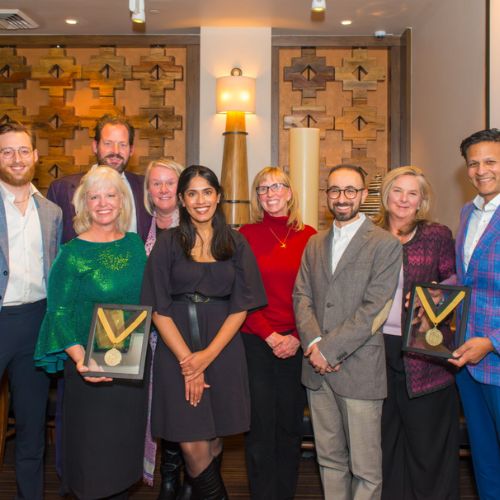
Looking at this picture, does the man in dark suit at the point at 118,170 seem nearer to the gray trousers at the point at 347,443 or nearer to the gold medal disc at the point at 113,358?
the gold medal disc at the point at 113,358

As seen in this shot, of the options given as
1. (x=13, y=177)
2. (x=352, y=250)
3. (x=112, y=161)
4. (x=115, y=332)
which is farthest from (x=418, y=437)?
(x=13, y=177)

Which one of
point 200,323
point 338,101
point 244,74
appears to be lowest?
point 200,323

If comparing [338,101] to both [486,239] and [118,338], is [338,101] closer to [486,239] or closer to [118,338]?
[486,239]

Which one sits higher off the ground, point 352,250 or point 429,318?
point 352,250

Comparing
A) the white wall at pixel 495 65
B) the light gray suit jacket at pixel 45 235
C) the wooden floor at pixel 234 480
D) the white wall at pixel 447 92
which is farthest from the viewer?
the white wall at pixel 447 92

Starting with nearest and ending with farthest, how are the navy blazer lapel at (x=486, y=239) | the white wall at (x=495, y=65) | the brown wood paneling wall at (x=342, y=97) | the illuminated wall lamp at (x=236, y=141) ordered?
the navy blazer lapel at (x=486, y=239) → the white wall at (x=495, y=65) → the illuminated wall lamp at (x=236, y=141) → the brown wood paneling wall at (x=342, y=97)

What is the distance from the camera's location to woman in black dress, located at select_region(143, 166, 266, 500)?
2.45 metres

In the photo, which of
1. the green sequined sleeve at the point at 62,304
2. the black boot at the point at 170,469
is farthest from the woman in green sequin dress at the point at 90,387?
the black boot at the point at 170,469

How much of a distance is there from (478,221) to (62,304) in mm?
1777

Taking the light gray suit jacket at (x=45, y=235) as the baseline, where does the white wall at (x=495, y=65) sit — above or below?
above

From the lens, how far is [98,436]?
238 cm

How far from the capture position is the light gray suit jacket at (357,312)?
2.39m

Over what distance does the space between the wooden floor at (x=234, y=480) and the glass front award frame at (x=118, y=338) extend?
1302mm

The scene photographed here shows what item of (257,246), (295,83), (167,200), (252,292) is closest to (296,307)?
(252,292)
